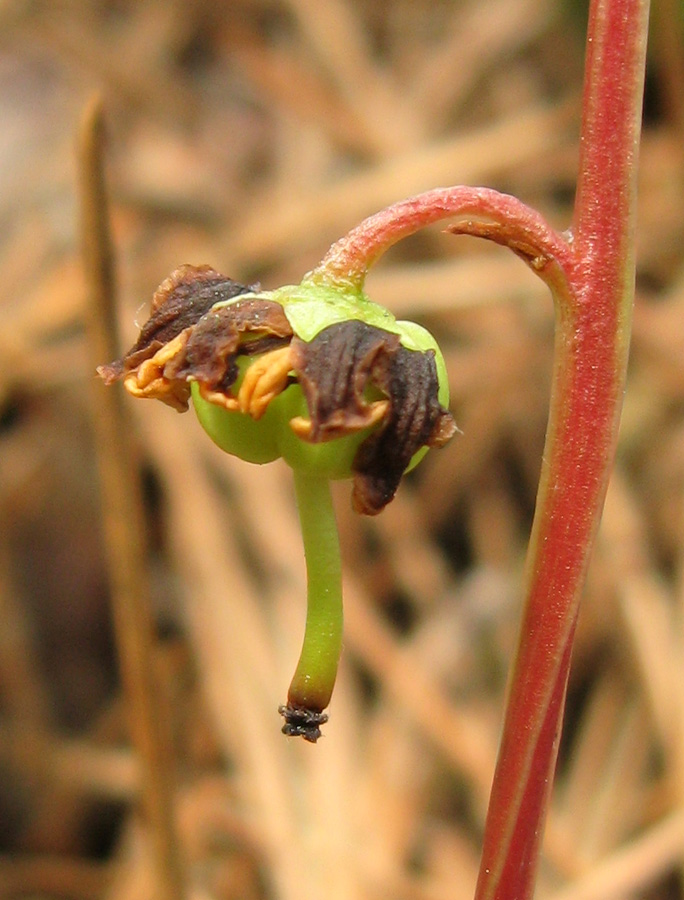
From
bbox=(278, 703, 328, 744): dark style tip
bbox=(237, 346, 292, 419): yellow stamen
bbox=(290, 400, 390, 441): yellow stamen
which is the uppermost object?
bbox=(237, 346, 292, 419): yellow stamen

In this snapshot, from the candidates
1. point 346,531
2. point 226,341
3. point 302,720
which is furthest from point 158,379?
point 346,531

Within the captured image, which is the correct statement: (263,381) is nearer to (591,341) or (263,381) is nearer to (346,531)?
(591,341)

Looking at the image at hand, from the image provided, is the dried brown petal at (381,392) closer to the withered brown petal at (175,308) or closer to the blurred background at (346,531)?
the withered brown petal at (175,308)

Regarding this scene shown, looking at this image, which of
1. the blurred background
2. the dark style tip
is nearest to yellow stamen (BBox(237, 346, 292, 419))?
the dark style tip

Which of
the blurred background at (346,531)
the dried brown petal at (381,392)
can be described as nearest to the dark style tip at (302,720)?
the dried brown petal at (381,392)

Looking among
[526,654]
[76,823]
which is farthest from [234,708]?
[526,654]

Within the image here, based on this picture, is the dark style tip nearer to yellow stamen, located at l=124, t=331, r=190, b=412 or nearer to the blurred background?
yellow stamen, located at l=124, t=331, r=190, b=412
